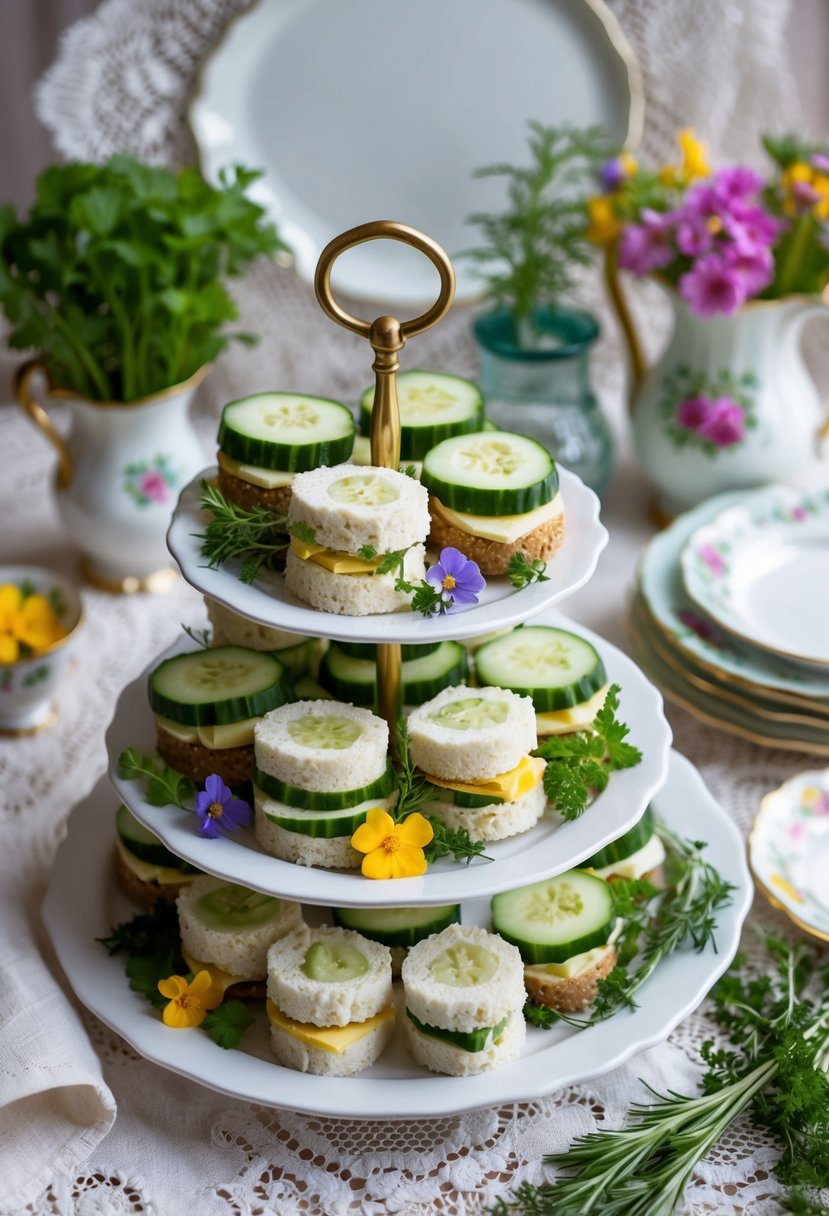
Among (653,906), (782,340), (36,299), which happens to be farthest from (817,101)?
(653,906)

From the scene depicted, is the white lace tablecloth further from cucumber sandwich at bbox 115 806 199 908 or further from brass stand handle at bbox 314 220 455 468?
brass stand handle at bbox 314 220 455 468

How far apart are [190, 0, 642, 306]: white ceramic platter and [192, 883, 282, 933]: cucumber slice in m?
1.54

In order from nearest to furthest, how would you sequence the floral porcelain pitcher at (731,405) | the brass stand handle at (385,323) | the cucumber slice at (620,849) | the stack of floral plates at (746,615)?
the brass stand handle at (385,323) → the cucumber slice at (620,849) → the stack of floral plates at (746,615) → the floral porcelain pitcher at (731,405)

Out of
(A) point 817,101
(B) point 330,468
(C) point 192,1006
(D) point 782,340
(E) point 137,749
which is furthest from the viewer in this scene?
(A) point 817,101

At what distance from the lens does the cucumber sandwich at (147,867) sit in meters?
1.57

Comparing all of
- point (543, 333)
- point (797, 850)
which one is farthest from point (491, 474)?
point (543, 333)

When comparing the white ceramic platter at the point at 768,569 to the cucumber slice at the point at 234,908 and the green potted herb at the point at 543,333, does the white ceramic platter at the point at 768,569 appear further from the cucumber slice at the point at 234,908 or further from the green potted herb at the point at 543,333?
the cucumber slice at the point at 234,908

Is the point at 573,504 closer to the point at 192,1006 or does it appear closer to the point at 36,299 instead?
the point at 192,1006

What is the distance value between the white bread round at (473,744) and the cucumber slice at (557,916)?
15 centimetres

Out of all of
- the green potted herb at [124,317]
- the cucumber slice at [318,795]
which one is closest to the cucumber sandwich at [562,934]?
the cucumber slice at [318,795]

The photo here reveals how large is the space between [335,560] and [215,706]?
10.8 inches

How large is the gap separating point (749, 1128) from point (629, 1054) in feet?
0.58

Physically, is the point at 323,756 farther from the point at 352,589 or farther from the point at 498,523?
the point at 498,523

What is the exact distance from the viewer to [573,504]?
148 centimetres
